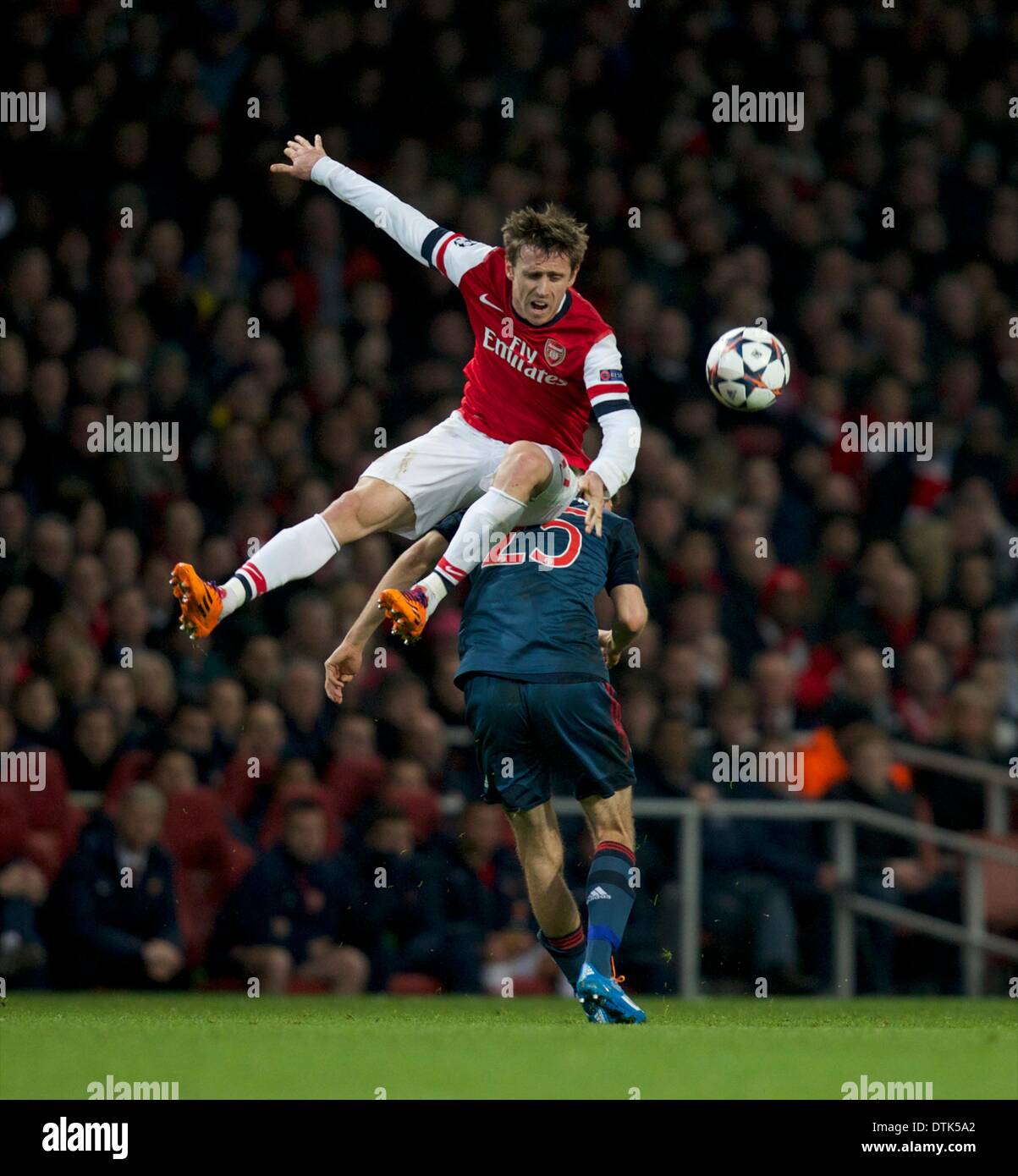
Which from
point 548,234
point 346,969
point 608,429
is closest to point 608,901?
point 608,429

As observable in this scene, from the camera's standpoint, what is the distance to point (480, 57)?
46.9 feet

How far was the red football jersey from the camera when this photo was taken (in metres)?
7.39

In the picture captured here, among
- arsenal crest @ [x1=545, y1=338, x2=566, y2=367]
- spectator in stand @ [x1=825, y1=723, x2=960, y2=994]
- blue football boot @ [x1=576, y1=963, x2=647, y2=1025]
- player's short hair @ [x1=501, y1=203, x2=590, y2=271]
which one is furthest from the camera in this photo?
spectator in stand @ [x1=825, y1=723, x2=960, y2=994]


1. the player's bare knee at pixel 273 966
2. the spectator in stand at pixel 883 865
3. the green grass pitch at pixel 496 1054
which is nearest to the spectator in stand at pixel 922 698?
the spectator in stand at pixel 883 865

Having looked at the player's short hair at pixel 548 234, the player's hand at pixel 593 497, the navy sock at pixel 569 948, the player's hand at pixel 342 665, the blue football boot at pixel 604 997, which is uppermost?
the player's short hair at pixel 548 234

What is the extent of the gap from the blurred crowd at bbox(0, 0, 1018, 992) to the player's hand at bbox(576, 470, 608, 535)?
3.41 metres

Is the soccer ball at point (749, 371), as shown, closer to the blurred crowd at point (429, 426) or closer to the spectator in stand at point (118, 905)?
the blurred crowd at point (429, 426)

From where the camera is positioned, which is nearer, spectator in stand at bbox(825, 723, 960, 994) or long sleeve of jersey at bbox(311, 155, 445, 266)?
long sleeve of jersey at bbox(311, 155, 445, 266)

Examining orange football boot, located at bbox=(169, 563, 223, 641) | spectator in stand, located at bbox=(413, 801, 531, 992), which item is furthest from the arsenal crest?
spectator in stand, located at bbox=(413, 801, 531, 992)

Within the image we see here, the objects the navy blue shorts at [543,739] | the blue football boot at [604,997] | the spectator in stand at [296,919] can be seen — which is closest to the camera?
the blue football boot at [604,997]

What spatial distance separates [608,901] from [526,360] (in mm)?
1971

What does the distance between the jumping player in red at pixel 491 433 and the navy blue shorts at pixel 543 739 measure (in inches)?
17.1

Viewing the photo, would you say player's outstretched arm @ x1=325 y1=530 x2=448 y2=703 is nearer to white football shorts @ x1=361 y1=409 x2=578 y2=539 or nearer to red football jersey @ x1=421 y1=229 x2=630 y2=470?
white football shorts @ x1=361 y1=409 x2=578 y2=539

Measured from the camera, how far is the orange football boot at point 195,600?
273 inches
